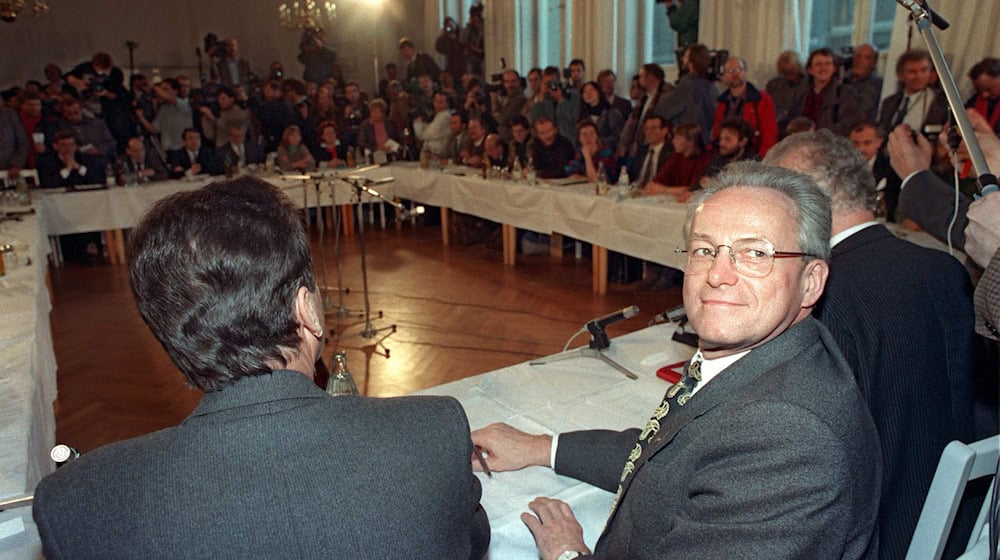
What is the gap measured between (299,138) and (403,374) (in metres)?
4.72

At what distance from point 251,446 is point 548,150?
5.79 m

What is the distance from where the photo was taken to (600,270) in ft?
17.0

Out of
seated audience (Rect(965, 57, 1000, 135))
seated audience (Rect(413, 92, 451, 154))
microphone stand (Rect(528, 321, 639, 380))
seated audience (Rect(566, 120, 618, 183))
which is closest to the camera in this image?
microphone stand (Rect(528, 321, 639, 380))

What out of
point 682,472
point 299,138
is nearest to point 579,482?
point 682,472

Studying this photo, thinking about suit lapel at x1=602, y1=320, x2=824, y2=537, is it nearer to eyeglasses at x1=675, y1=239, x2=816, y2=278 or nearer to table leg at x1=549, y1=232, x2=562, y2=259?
eyeglasses at x1=675, y1=239, x2=816, y2=278

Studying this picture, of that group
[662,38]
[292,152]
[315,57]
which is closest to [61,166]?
[292,152]

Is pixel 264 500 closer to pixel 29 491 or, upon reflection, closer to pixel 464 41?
pixel 29 491

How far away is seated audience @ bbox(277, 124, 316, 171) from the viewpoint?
7.60 m

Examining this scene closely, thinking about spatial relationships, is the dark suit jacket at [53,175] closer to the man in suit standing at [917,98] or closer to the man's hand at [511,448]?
the man's hand at [511,448]

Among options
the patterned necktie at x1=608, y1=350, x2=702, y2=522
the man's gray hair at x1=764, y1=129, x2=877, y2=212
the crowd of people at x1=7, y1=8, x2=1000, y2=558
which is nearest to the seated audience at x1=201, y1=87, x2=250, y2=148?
the crowd of people at x1=7, y1=8, x2=1000, y2=558

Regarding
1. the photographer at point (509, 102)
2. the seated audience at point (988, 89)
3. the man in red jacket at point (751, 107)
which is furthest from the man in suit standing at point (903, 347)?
the photographer at point (509, 102)

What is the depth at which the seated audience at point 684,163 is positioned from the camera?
195 inches

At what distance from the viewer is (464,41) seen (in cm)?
1082

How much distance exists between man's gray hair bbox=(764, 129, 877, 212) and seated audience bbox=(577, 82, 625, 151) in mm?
5115
